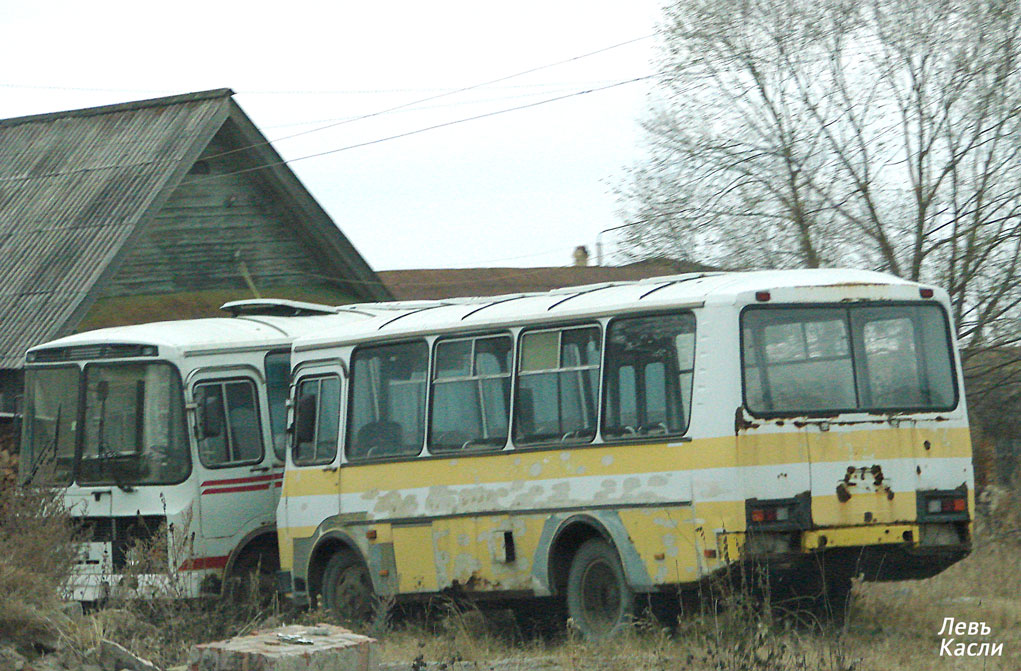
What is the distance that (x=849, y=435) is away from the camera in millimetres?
10633

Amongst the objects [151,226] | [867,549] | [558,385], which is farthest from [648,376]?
[151,226]

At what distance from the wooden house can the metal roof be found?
3cm

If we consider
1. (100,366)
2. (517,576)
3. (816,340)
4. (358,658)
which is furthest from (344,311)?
(358,658)

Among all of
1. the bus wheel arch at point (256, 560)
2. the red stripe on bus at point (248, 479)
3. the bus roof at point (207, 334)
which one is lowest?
the bus wheel arch at point (256, 560)

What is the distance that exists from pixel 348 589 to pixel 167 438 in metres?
2.51

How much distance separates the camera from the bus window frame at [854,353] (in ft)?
34.5

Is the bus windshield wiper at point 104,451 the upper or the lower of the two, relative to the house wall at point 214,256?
lower

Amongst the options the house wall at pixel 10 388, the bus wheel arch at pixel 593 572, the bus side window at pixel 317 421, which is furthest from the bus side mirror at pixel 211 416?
the house wall at pixel 10 388

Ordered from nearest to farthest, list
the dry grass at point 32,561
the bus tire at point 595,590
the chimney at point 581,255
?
1. the dry grass at point 32,561
2. the bus tire at point 595,590
3. the chimney at point 581,255

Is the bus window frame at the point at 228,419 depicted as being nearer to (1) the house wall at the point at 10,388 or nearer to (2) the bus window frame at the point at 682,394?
(2) the bus window frame at the point at 682,394

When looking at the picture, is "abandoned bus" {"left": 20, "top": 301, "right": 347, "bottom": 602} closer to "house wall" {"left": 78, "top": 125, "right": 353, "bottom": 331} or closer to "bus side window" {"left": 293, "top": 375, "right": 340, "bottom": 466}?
"bus side window" {"left": 293, "top": 375, "right": 340, "bottom": 466}

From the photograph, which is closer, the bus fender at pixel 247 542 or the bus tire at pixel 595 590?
the bus tire at pixel 595 590

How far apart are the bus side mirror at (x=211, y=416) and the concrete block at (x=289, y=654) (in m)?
6.54

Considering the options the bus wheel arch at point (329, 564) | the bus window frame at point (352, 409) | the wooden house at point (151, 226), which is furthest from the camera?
the wooden house at point (151, 226)
